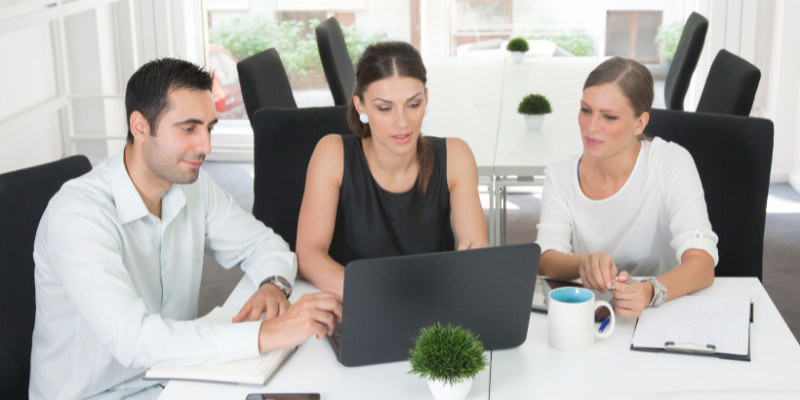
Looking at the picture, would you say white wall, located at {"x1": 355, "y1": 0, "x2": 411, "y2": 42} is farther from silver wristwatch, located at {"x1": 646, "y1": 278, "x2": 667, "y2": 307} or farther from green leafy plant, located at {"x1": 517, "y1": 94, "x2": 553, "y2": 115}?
silver wristwatch, located at {"x1": 646, "y1": 278, "x2": 667, "y2": 307}

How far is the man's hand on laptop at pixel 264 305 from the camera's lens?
136 cm

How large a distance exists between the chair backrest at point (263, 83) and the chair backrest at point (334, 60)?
368 millimetres

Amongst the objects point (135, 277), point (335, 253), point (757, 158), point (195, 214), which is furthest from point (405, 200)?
point (757, 158)

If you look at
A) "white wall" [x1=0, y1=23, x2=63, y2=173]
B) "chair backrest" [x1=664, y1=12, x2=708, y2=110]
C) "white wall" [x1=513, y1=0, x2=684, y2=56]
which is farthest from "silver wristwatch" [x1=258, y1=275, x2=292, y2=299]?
"white wall" [x1=513, y1=0, x2=684, y2=56]

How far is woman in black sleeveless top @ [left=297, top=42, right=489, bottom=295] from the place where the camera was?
1703 mm

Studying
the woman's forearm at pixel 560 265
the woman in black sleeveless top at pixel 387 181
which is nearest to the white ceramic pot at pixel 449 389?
the woman's forearm at pixel 560 265

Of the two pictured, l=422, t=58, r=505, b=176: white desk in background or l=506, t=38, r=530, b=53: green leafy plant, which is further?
l=506, t=38, r=530, b=53: green leafy plant

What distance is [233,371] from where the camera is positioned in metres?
1.16

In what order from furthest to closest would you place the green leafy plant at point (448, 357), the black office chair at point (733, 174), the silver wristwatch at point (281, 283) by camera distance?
the black office chair at point (733, 174) → the silver wristwatch at point (281, 283) → the green leafy plant at point (448, 357)

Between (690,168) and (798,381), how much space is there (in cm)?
68

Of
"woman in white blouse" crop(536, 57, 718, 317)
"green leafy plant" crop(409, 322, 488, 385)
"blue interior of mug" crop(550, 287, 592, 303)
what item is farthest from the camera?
"woman in white blouse" crop(536, 57, 718, 317)

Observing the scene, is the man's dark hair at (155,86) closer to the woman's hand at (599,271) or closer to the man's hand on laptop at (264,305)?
the man's hand on laptop at (264,305)

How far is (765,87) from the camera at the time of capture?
179 inches

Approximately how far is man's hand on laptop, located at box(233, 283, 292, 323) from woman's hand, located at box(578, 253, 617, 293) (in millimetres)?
596
